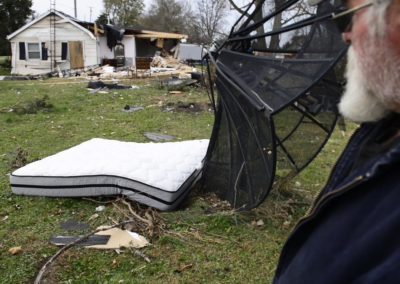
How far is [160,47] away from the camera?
30609 millimetres

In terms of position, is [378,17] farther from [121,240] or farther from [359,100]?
[121,240]

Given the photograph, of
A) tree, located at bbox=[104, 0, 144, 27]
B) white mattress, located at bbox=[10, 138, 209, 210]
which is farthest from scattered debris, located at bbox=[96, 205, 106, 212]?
tree, located at bbox=[104, 0, 144, 27]

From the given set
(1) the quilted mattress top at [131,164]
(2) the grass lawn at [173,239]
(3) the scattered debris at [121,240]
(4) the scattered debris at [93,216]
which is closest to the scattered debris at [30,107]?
(2) the grass lawn at [173,239]

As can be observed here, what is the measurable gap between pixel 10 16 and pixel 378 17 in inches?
1327

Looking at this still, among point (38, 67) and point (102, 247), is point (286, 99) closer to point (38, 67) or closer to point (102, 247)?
point (102, 247)

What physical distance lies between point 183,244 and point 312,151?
5.02ft

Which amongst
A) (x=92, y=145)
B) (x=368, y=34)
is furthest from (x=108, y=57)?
(x=368, y=34)

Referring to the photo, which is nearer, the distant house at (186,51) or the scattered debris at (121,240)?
the scattered debris at (121,240)

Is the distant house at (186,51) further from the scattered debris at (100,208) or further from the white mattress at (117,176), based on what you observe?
the scattered debris at (100,208)

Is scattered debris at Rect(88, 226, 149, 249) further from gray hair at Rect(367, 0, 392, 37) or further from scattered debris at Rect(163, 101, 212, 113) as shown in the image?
scattered debris at Rect(163, 101, 212, 113)

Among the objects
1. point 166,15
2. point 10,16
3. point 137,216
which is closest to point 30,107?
point 137,216

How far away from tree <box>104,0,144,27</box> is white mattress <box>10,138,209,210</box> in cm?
4249

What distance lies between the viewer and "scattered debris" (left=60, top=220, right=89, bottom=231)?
13.6 feet

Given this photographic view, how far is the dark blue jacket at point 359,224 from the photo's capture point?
0.99m
